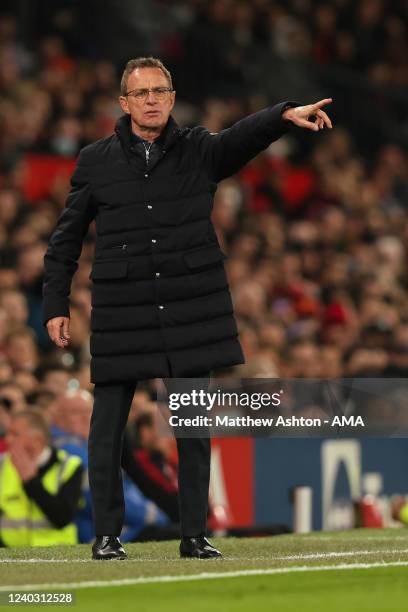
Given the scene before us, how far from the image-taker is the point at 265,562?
6.43m

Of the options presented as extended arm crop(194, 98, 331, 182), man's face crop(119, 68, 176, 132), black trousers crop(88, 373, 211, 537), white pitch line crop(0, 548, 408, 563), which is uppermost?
man's face crop(119, 68, 176, 132)

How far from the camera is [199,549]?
261 inches

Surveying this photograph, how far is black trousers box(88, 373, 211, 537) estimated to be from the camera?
6566 mm

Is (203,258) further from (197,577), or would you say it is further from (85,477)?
(85,477)

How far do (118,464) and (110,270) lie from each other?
30.5 inches

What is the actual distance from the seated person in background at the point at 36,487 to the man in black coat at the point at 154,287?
2.55 meters

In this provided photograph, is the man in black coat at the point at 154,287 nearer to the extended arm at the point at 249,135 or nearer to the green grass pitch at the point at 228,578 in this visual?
the extended arm at the point at 249,135

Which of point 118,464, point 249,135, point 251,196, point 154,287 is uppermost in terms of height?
point 251,196

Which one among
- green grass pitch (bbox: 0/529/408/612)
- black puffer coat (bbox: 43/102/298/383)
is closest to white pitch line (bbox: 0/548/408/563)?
green grass pitch (bbox: 0/529/408/612)

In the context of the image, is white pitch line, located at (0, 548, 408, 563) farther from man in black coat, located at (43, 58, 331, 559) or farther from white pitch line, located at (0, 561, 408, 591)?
white pitch line, located at (0, 561, 408, 591)

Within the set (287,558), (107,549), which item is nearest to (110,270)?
(107,549)

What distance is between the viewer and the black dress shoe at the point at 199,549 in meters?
6.60

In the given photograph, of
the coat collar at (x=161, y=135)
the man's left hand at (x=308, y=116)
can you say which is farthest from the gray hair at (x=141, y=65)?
the man's left hand at (x=308, y=116)

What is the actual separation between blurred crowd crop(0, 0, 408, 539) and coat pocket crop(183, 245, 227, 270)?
323 cm
